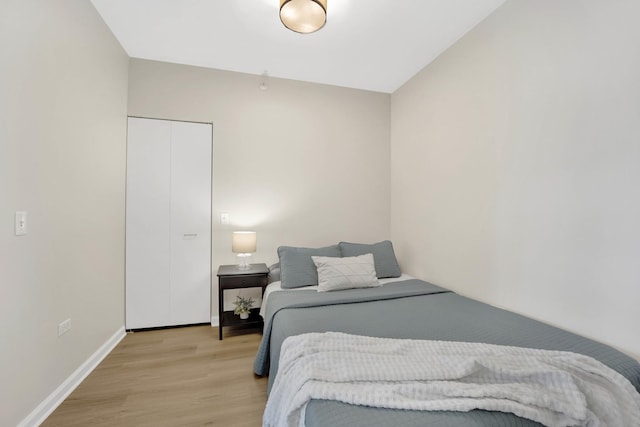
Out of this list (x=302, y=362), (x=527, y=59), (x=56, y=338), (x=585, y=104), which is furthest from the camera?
(x=527, y=59)

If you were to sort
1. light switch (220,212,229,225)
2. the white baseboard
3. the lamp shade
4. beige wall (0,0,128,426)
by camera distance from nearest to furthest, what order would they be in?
beige wall (0,0,128,426) < the white baseboard < the lamp shade < light switch (220,212,229,225)

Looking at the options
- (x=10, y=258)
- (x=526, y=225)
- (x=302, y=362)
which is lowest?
(x=302, y=362)

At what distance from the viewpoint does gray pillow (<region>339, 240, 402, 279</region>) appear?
9.59 feet

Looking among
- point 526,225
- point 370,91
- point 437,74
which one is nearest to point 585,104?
point 526,225

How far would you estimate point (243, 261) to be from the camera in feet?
9.89

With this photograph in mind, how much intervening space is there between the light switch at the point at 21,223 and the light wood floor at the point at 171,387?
1.13m

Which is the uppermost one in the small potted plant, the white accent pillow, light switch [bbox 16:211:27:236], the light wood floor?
light switch [bbox 16:211:27:236]

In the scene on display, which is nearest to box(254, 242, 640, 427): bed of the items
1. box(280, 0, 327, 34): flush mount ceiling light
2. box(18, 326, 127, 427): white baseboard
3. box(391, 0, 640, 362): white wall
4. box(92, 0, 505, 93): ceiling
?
box(391, 0, 640, 362): white wall

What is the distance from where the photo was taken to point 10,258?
1.40m

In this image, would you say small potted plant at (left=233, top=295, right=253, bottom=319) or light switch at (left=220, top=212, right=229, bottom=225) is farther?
light switch at (left=220, top=212, right=229, bottom=225)

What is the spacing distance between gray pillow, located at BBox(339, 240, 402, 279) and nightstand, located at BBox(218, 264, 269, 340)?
0.89m

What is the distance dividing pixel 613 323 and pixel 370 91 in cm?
313

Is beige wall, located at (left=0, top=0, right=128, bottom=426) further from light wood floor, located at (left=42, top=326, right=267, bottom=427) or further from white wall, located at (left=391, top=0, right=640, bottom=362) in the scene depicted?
white wall, located at (left=391, top=0, right=640, bottom=362)

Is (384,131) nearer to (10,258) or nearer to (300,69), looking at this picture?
(300,69)
